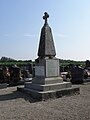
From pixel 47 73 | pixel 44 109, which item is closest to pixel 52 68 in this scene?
pixel 47 73

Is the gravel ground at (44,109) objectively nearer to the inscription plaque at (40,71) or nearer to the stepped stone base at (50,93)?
the stepped stone base at (50,93)

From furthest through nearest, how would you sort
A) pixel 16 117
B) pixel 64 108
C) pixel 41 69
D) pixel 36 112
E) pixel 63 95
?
1. pixel 41 69
2. pixel 63 95
3. pixel 64 108
4. pixel 36 112
5. pixel 16 117

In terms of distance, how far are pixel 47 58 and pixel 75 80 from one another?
17.6 feet

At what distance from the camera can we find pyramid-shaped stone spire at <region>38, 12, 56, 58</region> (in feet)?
35.7

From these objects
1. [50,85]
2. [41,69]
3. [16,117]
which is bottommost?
[16,117]

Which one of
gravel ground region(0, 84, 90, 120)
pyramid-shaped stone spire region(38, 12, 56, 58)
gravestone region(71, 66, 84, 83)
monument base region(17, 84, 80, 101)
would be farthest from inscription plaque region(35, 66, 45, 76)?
gravestone region(71, 66, 84, 83)

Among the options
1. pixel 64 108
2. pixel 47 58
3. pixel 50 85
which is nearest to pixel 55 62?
pixel 47 58

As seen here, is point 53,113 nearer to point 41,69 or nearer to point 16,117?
point 16,117

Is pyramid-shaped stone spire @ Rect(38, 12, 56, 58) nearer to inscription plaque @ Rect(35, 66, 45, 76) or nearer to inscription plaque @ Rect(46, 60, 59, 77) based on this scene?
inscription plaque @ Rect(46, 60, 59, 77)

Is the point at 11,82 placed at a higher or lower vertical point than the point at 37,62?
lower

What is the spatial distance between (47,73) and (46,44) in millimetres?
1386

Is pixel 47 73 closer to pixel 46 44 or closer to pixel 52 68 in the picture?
pixel 52 68

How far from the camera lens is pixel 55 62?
11062mm

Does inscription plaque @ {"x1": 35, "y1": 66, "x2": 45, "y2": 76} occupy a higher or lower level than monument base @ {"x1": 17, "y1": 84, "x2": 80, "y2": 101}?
higher
